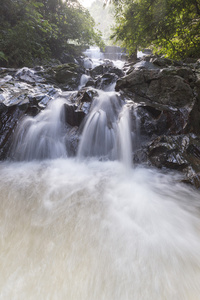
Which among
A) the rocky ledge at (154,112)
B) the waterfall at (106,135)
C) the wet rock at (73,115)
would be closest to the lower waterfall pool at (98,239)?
the rocky ledge at (154,112)

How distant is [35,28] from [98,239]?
12103 mm

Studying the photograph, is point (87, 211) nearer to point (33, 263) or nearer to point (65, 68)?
point (33, 263)

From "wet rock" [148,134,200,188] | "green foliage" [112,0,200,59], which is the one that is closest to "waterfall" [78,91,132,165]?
"wet rock" [148,134,200,188]

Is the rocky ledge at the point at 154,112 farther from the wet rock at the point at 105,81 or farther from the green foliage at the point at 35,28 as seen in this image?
the green foliage at the point at 35,28

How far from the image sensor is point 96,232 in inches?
60.2

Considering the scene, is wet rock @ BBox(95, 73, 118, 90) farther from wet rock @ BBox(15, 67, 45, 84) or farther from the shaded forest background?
wet rock @ BBox(15, 67, 45, 84)

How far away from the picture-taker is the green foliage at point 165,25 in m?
5.31

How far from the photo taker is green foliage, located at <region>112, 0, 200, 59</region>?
531cm

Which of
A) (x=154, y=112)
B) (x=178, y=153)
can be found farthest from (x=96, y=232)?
(x=154, y=112)

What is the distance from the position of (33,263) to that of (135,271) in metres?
0.84

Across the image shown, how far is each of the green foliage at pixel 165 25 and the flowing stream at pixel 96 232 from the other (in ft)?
19.7

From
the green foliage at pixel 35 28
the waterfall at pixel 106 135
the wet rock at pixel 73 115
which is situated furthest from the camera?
the green foliage at pixel 35 28

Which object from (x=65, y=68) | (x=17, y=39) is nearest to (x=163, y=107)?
(x=65, y=68)

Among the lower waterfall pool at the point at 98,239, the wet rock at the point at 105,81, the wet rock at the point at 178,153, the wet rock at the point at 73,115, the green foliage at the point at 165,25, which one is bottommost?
the lower waterfall pool at the point at 98,239
